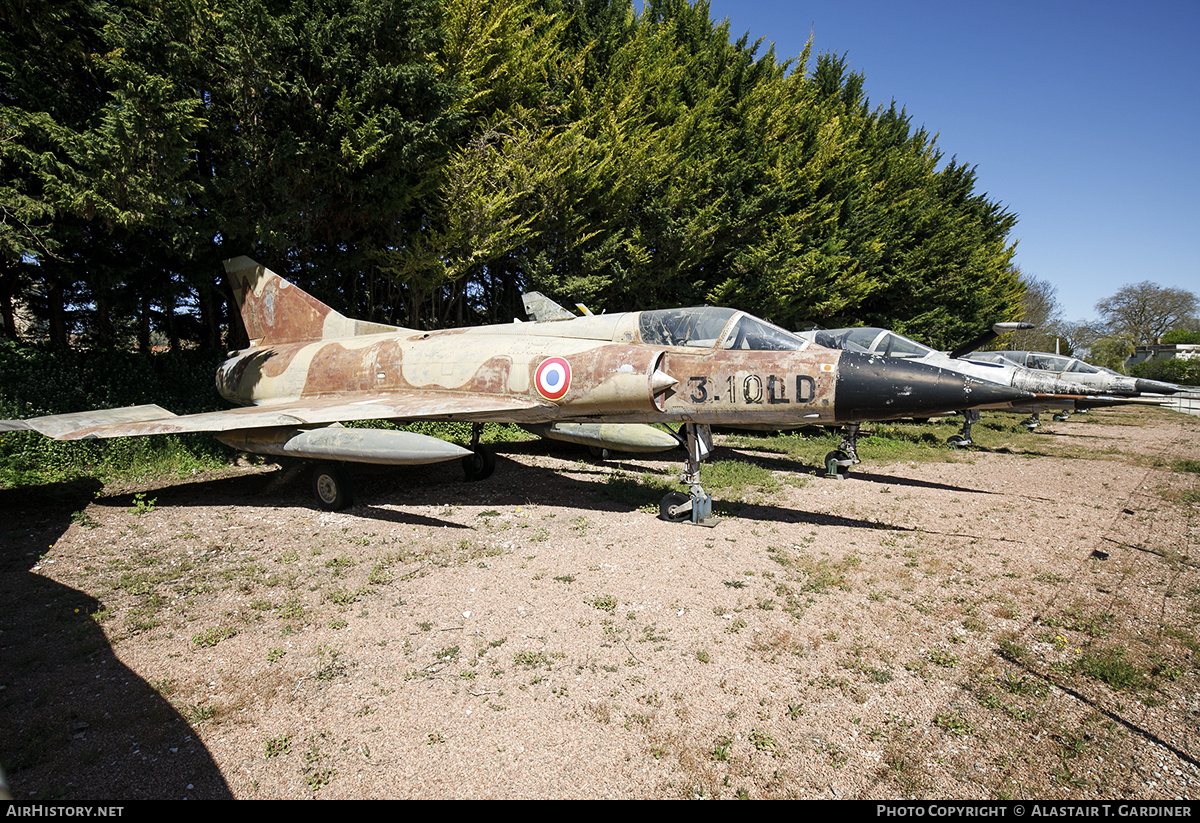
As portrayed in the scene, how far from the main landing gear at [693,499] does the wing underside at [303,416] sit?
6.32ft

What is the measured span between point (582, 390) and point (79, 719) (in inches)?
202

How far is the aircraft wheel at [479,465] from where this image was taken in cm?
952

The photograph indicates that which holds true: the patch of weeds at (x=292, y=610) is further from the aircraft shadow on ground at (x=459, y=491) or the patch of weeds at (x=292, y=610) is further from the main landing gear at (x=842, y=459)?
the main landing gear at (x=842, y=459)

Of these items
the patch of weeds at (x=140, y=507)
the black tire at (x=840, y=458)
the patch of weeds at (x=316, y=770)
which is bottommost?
the patch of weeds at (x=316, y=770)

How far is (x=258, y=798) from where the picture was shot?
8.52 feet

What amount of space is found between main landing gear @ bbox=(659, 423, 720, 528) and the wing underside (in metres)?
1.93

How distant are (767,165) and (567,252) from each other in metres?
8.74

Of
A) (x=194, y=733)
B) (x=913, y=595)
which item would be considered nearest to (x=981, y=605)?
(x=913, y=595)

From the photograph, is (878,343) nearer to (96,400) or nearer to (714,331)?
(714,331)

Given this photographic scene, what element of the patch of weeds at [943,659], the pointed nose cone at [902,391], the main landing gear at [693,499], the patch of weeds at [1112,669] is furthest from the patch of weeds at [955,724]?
the main landing gear at [693,499]

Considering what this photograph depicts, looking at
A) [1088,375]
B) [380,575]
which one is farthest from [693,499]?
[1088,375]

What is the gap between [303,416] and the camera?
7.43 metres

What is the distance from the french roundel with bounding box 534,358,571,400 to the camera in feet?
23.4

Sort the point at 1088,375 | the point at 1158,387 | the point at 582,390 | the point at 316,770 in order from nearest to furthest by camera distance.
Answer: the point at 316,770, the point at 582,390, the point at 1158,387, the point at 1088,375
